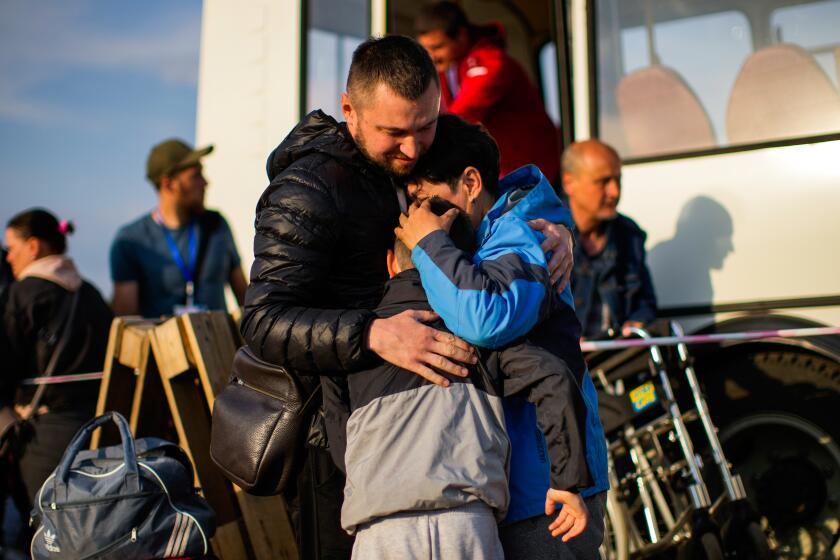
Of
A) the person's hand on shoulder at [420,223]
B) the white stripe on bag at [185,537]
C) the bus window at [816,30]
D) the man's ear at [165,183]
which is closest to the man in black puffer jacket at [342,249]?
the person's hand on shoulder at [420,223]

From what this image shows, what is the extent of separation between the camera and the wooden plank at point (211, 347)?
4094 mm

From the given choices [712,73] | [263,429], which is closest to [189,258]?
[712,73]

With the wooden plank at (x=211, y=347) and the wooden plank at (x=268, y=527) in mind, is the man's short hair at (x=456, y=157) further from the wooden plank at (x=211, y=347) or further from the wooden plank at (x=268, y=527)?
the wooden plank at (x=268, y=527)

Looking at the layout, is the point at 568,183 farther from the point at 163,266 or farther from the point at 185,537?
the point at 185,537

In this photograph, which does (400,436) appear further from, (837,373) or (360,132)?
(837,373)

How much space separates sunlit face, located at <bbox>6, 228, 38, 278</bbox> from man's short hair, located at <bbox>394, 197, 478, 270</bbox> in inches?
136

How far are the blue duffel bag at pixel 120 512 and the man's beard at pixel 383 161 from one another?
4.55 ft

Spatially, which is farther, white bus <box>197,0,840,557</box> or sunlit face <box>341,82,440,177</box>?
white bus <box>197,0,840,557</box>

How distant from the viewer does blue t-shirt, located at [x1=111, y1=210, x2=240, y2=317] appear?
5.67m

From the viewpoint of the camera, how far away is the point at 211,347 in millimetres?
4180

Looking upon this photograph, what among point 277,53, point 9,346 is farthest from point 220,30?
point 9,346

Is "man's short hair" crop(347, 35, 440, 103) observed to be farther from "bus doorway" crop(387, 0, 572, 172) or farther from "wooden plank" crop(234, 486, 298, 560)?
"bus doorway" crop(387, 0, 572, 172)

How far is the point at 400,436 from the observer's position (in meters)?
2.36

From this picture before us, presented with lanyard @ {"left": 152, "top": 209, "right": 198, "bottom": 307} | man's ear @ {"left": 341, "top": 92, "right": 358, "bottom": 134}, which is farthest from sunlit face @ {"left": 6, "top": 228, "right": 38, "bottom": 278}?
man's ear @ {"left": 341, "top": 92, "right": 358, "bottom": 134}
